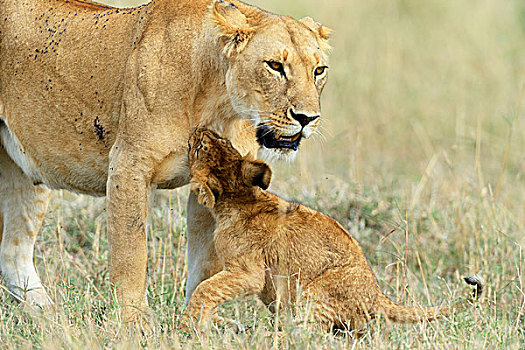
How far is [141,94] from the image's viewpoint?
438 centimetres

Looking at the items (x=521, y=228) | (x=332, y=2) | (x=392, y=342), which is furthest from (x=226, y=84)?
(x=332, y=2)

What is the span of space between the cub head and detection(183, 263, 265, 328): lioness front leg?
0.38 metres

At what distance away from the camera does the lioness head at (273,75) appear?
4.13 m

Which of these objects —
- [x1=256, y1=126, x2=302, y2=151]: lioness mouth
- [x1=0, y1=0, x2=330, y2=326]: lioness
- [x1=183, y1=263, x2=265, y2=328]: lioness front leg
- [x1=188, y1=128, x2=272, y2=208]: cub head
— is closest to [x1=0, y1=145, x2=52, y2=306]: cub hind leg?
[x1=0, y1=0, x2=330, y2=326]: lioness

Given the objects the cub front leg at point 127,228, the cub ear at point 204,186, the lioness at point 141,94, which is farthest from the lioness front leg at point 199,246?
the cub ear at point 204,186

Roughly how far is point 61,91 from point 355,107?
6.29 meters

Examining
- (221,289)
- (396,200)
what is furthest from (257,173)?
(396,200)

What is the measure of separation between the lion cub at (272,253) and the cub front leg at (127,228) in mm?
340

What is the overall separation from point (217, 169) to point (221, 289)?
62cm

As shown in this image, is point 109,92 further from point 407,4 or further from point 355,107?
point 407,4

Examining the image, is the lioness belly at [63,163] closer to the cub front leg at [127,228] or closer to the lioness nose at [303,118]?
the cub front leg at [127,228]

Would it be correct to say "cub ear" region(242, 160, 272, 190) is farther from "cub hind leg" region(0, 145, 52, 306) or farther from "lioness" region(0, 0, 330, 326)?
"cub hind leg" region(0, 145, 52, 306)

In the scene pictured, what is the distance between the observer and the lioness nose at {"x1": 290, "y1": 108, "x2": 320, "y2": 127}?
4086 millimetres

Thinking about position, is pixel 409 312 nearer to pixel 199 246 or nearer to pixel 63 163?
pixel 199 246
